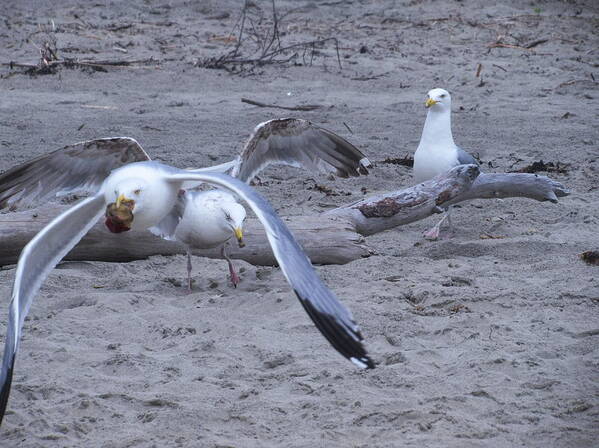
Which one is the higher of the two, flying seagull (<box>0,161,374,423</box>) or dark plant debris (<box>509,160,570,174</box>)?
flying seagull (<box>0,161,374,423</box>)

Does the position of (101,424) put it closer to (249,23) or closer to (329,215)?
(329,215)

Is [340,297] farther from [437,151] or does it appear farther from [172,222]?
[437,151]

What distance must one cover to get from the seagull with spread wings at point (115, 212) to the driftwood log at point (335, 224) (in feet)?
1.11

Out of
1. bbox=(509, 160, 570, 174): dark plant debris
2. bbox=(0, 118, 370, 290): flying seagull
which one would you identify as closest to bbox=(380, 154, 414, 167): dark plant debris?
bbox=(509, 160, 570, 174): dark plant debris

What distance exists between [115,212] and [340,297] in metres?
1.30

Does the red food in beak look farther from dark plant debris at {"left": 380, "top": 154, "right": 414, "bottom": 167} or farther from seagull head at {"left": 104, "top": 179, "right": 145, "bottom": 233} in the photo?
dark plant debris at {"left": 380, "top": 154, "right": 414, "bottom": 167}

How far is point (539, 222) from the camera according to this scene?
6191mm

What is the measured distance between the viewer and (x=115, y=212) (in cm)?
401

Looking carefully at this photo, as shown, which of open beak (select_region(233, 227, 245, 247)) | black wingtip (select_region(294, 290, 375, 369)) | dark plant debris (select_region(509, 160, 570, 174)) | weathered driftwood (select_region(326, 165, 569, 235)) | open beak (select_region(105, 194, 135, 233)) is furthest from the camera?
dark plant debris (select_region(509, 160, 570, 174))

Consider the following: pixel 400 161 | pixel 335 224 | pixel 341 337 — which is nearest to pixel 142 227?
pixel 335 224

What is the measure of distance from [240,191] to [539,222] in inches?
120

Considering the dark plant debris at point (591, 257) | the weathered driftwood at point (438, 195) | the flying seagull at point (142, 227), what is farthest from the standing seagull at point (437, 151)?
the flying seagull at point (142, 227)

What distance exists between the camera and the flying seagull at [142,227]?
3086mm

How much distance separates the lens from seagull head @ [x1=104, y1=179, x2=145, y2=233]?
158 inches
